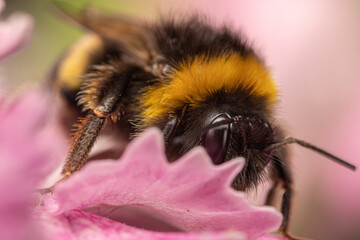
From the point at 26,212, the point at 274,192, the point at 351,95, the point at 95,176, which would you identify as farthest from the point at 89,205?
the point at 351,95

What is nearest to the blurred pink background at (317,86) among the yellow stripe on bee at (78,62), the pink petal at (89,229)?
the yellow stripe on bee at (78,62)

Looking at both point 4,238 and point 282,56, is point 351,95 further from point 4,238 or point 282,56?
point 4,238

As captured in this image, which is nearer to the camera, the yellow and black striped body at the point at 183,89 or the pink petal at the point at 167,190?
the pink petal at the point at 167,190

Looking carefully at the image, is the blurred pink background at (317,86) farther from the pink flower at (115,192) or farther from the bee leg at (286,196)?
the pink flower at (115,192)

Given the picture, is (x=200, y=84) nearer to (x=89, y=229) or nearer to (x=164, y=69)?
(x=164, y=69)

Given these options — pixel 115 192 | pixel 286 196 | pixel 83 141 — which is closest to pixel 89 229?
pixel 115 192

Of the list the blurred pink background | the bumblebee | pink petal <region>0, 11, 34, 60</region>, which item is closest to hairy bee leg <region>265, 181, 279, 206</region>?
the bumblebee

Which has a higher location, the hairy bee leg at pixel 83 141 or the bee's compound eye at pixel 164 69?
the bee's compound eye at pixel 164 69
